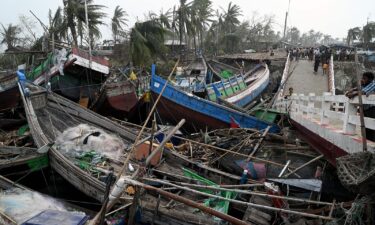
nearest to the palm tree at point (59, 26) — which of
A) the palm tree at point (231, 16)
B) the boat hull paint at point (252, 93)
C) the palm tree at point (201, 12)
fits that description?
the boat hull paint at point (252, 93)

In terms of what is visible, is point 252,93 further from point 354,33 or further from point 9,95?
point 354,33

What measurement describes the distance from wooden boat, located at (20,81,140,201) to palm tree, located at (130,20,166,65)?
1098cm

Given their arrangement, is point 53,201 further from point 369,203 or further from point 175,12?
point 175,12

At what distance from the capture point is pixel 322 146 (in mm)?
7059

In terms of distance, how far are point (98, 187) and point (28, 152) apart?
2.82 meters

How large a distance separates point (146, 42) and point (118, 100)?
1014 cm

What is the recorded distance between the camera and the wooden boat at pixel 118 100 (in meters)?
13.3

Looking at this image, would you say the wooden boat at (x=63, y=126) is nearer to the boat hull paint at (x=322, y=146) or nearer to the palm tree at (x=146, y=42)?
the boat hull paint at (x=322, y=146)

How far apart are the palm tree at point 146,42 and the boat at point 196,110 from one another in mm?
9427

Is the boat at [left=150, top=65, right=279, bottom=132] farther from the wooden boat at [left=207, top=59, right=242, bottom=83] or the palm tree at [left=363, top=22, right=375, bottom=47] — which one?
the palm tree at [left=363, top=22, right=375, bottom=47]

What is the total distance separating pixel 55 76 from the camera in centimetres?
1442

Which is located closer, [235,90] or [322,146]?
[322,146]

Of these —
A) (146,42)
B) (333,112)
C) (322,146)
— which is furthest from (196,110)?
(146,42)

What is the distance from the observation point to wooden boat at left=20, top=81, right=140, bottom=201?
636cm
